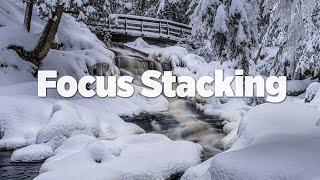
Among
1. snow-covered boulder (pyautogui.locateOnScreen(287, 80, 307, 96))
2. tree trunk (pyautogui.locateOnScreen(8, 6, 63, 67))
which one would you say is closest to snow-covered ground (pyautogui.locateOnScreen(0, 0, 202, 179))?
tree trunk (pyautogui.locateOnScreen(8, 6, 63, 67))

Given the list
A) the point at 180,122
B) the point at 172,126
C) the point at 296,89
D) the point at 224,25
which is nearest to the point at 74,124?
the point at 172,126

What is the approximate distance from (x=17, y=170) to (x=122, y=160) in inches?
93.2

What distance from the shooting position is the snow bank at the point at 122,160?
758 centimetres

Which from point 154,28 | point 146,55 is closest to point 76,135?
point 146,55

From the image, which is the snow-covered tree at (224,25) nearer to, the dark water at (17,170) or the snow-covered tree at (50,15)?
the snow-covered tree at (50,15)

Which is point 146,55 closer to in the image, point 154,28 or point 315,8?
point 154,28

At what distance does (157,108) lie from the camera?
17.2m

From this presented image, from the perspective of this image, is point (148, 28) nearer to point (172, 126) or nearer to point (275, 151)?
point (172, 126)

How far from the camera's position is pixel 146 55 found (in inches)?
888

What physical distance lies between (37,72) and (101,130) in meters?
4.86

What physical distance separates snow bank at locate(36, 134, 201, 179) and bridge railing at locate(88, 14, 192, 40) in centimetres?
1679

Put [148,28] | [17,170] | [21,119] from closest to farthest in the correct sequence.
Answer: [17,170]
[21,119]
[148,28]

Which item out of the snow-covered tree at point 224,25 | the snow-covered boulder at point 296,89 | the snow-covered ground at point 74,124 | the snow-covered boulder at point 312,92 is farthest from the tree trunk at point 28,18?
the snow-covered boulder at point 296,89

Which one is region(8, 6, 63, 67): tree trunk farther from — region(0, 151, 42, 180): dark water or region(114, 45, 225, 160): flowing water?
region(0, 151, 42, 180): dark water
